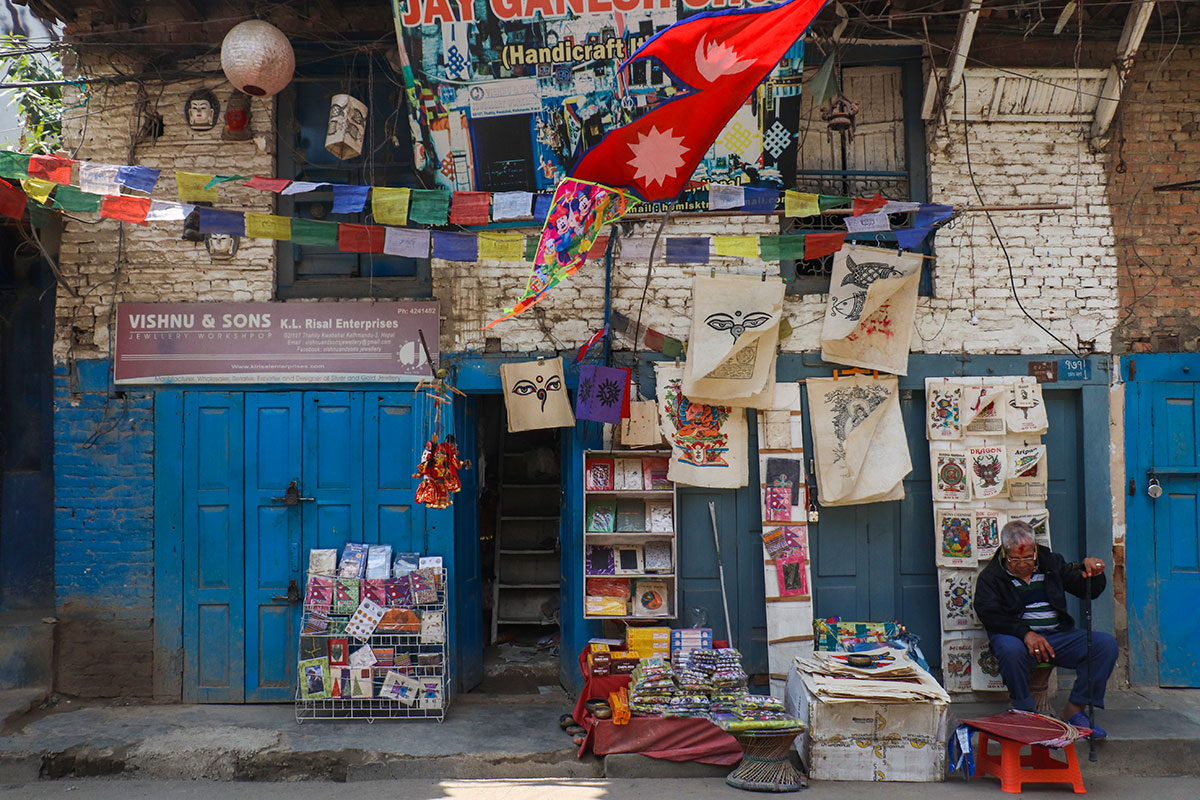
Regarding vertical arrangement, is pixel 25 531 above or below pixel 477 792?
above

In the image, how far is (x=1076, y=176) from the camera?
6.84m

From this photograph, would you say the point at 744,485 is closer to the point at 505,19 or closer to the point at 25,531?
the point at 505,19

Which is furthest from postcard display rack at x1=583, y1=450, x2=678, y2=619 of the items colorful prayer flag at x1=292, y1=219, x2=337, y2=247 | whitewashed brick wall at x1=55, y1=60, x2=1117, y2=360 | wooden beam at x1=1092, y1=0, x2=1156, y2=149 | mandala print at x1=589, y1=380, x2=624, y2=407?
wooden beam at x1=1092, y1=0, x2=1156, y2=149

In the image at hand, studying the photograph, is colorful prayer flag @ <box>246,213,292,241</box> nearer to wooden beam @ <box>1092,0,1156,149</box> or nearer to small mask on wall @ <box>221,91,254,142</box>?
small mask on wall @ <box>221,91,254,142</box>

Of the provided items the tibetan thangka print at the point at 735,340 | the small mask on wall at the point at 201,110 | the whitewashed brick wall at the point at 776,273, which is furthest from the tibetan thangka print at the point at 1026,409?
the small mask on wall at the point at 201,110

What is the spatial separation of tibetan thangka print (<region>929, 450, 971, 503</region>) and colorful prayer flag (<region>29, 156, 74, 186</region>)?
6.43 meters

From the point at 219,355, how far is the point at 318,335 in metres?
0.78

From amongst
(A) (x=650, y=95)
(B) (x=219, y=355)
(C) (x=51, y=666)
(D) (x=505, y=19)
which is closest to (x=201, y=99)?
(B) (x=219, y=355)

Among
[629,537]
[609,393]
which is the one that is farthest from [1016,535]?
[609,393]

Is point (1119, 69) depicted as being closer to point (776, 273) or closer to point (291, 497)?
point (776, 273)

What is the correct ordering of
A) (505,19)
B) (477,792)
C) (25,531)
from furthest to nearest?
(25,531)
(505,19)
(477,792)

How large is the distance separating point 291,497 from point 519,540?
9.17 ft

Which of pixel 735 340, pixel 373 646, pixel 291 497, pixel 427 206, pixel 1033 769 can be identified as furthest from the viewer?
pixel 291 497

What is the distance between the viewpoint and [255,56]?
6.15 meters
